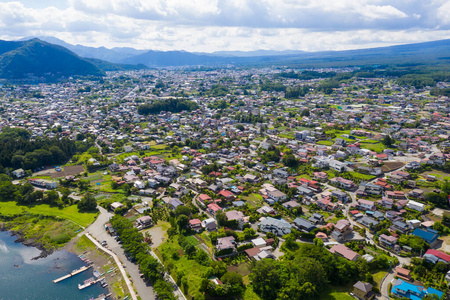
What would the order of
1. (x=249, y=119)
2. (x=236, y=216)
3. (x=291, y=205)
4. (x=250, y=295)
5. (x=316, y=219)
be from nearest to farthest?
(x=250, y=295), (x=316, y=219), (x=236, y=216), (x=291, y=205), (x=249, y=119)

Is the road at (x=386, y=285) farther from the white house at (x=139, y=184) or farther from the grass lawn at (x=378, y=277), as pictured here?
the white house at (x=139, y=184)

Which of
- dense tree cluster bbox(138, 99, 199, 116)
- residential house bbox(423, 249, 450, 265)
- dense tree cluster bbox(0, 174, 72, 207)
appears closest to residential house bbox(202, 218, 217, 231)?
residential house bbox(423, 249, 450, 265)

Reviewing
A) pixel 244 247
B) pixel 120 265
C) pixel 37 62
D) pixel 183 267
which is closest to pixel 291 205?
pixel 244 247

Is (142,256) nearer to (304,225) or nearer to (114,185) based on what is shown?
(304,225)

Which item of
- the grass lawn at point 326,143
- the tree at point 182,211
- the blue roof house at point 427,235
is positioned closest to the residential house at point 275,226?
the tree at point 182,211

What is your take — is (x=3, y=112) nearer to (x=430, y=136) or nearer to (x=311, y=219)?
(x=311, y=219)

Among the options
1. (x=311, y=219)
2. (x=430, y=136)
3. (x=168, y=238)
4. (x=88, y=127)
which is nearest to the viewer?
(x=168, y=238)

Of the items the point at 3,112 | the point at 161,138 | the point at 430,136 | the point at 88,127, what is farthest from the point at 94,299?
the point at 3,112
